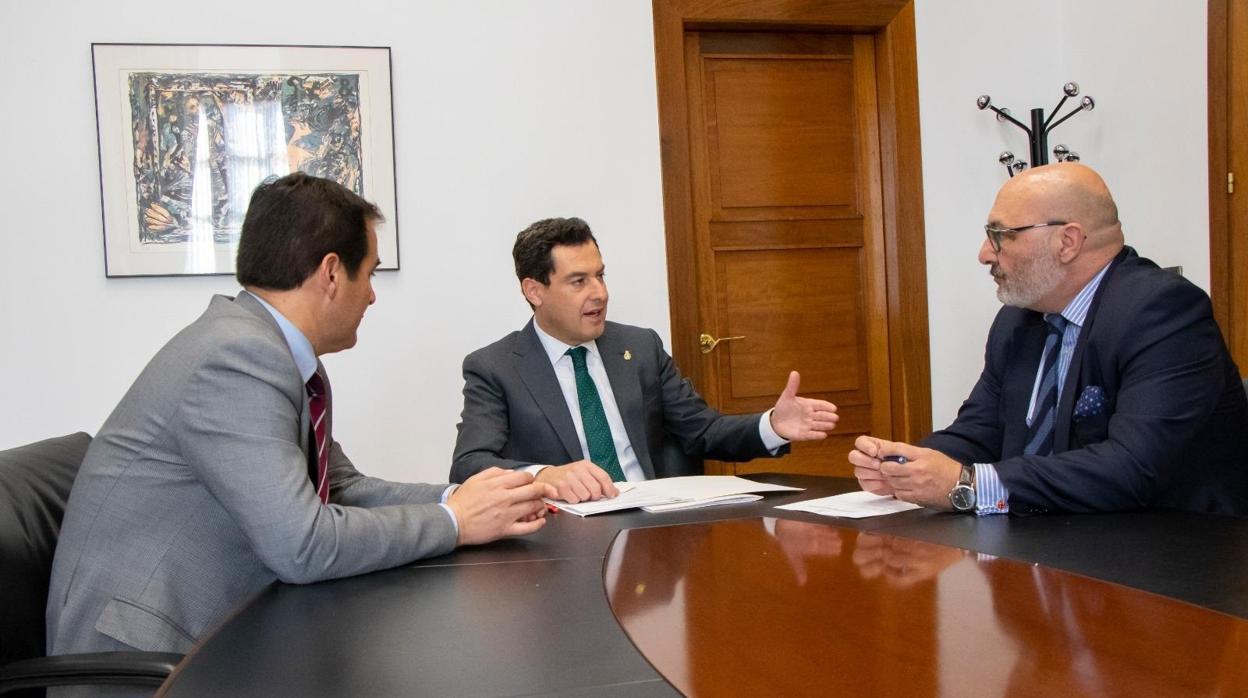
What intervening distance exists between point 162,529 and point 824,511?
3.93 ft

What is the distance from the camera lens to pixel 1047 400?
2.32 meters

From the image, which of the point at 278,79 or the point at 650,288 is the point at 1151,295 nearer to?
the point at 650,288

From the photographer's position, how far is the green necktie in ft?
10.3

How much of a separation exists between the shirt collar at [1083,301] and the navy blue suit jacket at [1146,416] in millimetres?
44

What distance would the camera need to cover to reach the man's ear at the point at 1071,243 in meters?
2.36

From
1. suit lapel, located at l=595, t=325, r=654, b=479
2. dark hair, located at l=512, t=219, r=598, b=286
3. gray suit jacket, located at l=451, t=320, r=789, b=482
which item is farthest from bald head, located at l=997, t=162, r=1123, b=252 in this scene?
dark hair, located at l=512, t=219, r=598, b=286

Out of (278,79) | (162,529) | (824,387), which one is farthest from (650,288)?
(162,529)

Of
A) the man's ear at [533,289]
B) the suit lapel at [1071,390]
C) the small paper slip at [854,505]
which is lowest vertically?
the small paper slip at [854,505]

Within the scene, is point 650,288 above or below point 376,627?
above

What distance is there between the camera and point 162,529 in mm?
1732

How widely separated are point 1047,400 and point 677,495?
0.84 metres

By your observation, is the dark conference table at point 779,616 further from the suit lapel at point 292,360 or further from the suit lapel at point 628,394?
the suit lapel at point 628,394

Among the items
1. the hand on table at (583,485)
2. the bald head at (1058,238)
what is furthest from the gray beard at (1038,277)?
the hand on table at (583,485)

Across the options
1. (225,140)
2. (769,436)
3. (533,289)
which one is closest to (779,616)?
(769,436)
